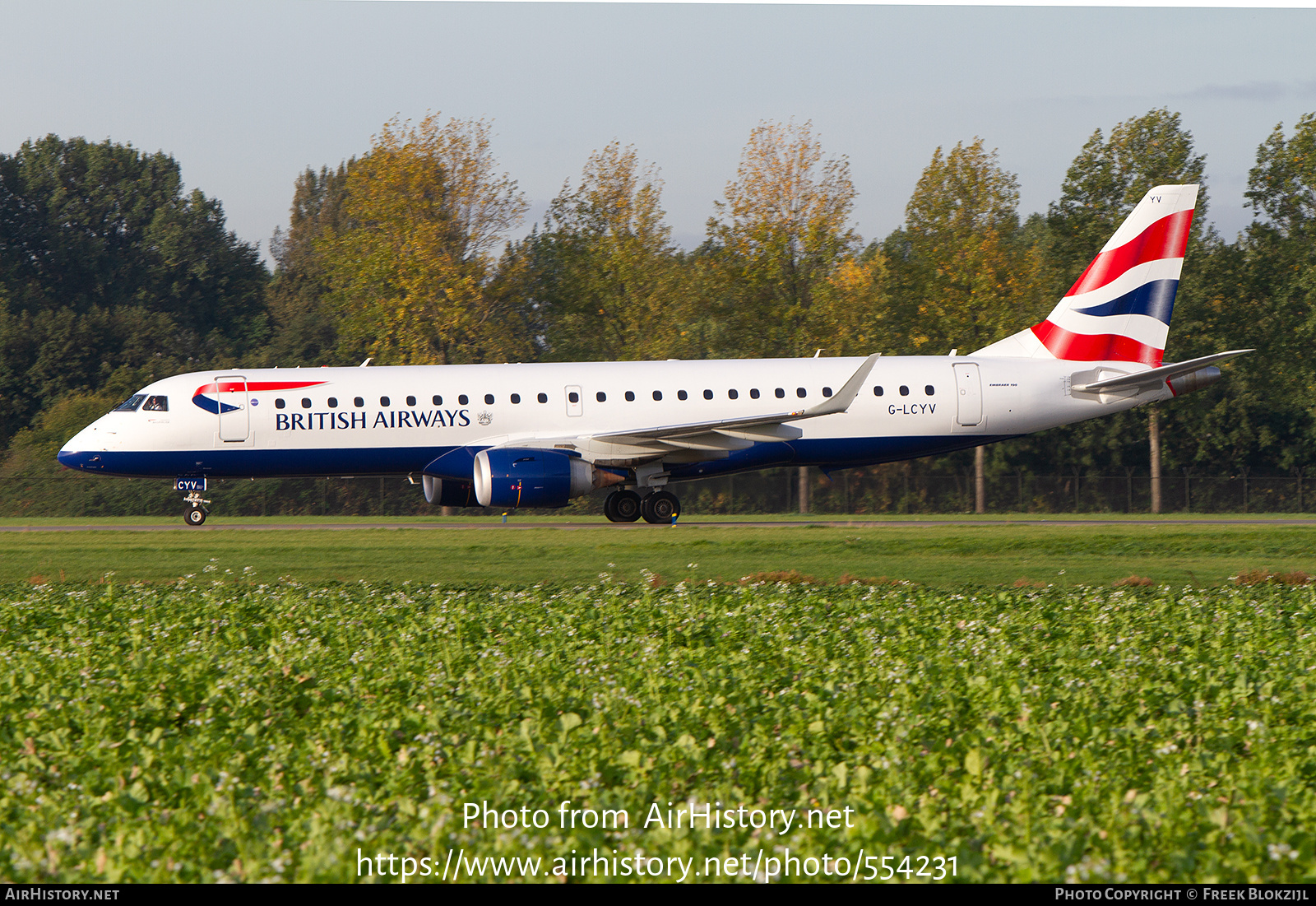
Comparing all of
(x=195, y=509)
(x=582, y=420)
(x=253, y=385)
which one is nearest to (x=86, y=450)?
(x=195, y=509)

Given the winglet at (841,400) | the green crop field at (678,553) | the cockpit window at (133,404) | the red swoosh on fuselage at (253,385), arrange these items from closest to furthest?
the green crop field at (678,553) < the winglet at (841,400) < the red swoosh on fuselage at (253,385) < the cockpit window at (133,404)

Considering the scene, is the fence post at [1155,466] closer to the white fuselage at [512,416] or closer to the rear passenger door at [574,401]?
the white fuselage at [512,416]

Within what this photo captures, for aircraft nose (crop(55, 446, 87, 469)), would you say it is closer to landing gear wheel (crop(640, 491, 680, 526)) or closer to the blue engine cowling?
the blue engine cowling

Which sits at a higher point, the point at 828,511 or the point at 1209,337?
the point at 1209,337

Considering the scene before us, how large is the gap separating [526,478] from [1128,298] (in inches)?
564

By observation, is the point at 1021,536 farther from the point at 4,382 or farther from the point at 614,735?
the point at 4,382

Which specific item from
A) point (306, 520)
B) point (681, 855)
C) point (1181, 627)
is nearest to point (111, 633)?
point (681, 855)

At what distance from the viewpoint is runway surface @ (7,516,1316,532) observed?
26.3m

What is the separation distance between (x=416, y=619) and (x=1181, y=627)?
6.87 m

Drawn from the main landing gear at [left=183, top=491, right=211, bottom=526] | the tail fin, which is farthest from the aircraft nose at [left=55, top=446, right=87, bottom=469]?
the tail fin

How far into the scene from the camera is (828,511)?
43.3 meters

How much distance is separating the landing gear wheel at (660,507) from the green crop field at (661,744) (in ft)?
47.8

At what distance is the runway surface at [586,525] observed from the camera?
26.3m

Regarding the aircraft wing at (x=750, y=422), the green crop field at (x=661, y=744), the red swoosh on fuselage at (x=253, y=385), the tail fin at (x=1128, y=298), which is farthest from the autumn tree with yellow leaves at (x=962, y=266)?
the green crop field at (x=661, y=744)
